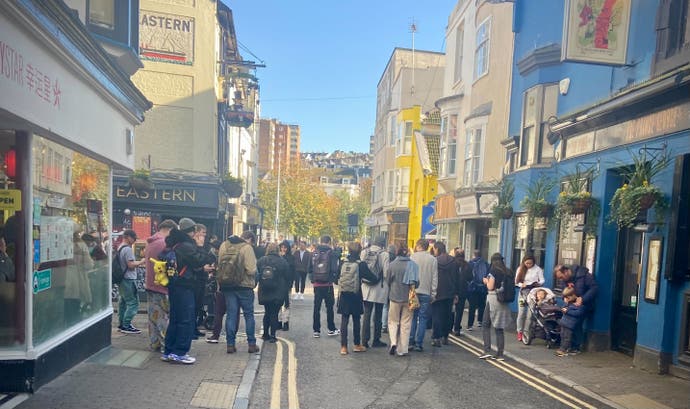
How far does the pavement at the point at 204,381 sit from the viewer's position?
4.82 metres

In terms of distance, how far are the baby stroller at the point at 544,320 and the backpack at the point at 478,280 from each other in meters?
1.33

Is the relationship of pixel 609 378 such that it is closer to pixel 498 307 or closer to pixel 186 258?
pixel 498 307

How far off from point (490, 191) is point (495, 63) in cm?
411

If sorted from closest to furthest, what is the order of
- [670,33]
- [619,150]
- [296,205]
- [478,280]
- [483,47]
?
[670,33] < [619,150] < [478,280] < [483,47] < [296,205]

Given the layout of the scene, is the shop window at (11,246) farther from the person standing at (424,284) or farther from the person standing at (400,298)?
the person standing at (424,284)

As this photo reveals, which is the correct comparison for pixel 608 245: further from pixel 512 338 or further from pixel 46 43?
pixel 46 43

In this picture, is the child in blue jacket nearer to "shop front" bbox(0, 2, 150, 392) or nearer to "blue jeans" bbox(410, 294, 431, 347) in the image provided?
"blue jeans" bbox(410, 294, 431, 347)

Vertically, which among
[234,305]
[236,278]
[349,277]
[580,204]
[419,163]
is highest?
[419,163]

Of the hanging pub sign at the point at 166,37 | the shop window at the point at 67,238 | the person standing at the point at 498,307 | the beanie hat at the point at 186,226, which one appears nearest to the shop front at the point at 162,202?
the hanging pub sign at the point at 166,37

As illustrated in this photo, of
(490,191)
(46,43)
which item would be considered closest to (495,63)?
(490,191)

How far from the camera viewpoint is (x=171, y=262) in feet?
20.2

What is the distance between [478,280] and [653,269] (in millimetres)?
3712

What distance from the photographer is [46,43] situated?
179 inches

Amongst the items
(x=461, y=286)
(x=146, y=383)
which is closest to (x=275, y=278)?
(x=146, y=383)
